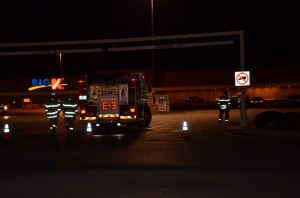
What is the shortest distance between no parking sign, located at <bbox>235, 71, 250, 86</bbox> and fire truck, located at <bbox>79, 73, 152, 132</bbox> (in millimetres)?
5032

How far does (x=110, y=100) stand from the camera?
24719mm

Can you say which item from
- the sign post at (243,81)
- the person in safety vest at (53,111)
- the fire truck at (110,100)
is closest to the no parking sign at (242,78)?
the sign post at (243,81)

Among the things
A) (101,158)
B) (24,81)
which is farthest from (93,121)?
(24,81)

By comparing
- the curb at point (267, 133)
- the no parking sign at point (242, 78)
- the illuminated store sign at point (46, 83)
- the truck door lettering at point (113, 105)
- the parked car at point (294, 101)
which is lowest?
the curb at point (267, 133)

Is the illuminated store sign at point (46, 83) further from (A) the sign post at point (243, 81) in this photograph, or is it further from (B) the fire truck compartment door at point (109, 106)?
(A) the sign post at point (243, 81)

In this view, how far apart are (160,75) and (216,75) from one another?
9.80 m

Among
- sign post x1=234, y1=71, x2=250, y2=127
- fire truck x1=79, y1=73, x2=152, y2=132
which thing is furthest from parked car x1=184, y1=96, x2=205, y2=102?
fire truck x1=79, y1=73, x2=152, y2=132

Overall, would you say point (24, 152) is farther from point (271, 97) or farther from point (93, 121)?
point (271, 97)

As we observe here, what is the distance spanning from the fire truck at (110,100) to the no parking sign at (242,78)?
5.03m

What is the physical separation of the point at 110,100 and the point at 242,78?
6.78m

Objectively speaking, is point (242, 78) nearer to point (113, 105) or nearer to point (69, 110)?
point (113, 105)

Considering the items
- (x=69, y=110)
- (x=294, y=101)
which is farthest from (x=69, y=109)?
(x=294, y=101)

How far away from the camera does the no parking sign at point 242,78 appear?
25.9 meters

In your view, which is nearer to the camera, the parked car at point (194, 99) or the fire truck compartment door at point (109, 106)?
the fire truck compartment door at point (109, 106)
